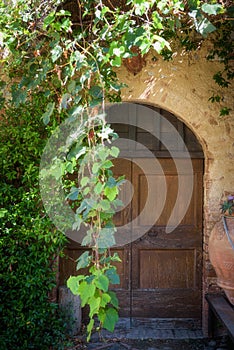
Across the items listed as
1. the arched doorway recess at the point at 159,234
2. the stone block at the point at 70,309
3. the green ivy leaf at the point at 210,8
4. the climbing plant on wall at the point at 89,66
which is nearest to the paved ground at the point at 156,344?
the stone block at the point at 70,309

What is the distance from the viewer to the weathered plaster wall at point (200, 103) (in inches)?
172

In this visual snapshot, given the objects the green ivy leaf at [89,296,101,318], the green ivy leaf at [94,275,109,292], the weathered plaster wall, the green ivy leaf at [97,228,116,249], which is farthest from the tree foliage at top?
the green ivy leaf at [89,296,101,318]

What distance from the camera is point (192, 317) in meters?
4.66

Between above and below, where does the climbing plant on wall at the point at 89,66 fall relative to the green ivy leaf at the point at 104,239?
above

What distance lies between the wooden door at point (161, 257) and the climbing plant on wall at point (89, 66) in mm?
849

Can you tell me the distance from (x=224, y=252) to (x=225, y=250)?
0.06ft

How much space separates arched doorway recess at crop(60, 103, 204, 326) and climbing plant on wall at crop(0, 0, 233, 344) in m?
0.59

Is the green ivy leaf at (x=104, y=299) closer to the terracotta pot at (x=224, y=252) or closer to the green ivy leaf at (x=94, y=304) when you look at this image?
the green ivy leaf at (x=94, y=304)

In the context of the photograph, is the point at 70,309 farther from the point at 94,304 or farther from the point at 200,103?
the point at 200,103

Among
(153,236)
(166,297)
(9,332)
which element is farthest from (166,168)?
(9,332)

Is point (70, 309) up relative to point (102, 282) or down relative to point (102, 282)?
down

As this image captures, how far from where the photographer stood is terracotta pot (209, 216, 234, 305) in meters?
3.72

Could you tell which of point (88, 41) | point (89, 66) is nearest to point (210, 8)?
point (89, 66)

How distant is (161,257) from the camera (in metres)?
4.68
